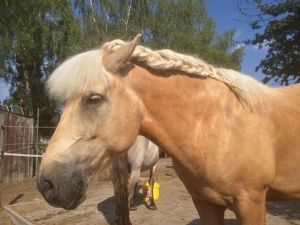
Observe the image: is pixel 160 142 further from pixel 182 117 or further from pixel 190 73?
pixel 190 73

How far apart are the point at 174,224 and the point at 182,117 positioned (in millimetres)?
3817

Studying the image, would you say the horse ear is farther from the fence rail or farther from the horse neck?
the fence rail

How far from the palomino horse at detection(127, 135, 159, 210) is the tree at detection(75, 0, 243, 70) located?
48.4 ft

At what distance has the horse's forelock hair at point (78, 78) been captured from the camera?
215 cm

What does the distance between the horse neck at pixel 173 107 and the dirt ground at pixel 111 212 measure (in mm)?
3066

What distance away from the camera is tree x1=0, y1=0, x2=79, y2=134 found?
18.7 m

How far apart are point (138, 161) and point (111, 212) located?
1131mm

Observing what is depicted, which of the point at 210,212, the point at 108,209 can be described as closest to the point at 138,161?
the point at 108,209

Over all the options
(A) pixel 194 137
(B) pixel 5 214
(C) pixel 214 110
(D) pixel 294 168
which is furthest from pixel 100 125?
(B) pixel 5 214

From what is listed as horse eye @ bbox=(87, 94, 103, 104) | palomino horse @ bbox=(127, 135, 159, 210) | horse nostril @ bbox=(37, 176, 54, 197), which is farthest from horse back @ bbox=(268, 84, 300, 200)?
palomino horse @ bbox=(127, 135, 159, 210)

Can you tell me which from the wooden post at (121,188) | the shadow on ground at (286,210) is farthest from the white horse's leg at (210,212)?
the shadow on ground at (286,210)

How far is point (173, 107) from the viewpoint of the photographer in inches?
94.6

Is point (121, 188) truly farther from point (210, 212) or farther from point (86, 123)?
point (86, 123)

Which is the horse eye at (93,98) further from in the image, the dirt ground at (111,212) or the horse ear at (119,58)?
the dirt ground at (111,212)
